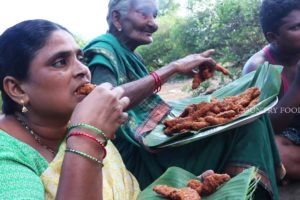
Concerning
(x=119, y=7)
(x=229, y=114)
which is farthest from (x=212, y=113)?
(x=119, y=7)

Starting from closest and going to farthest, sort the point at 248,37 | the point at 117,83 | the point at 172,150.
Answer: the point at 172,150 → the point at 117,83 → the point at 248,37

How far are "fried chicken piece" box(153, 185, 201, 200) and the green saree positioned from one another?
50 cm

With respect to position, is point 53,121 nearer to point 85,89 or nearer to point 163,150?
point 85,89

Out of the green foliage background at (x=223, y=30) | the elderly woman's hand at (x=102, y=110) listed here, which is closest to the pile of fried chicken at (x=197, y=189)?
the elderly woman's hand at (x=102, y=110)

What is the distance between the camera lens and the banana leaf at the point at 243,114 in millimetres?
1996

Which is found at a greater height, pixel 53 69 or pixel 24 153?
pixel 53 69

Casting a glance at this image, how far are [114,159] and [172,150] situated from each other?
48cm

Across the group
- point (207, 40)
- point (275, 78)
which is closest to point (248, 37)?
point (207, 40)

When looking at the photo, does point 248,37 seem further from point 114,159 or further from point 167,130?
point 114,159

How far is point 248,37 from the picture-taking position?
6.33 meters

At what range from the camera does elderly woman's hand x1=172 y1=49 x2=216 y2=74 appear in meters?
2.55

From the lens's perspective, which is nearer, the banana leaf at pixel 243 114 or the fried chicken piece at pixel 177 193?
the fried chicken piece at pixel 177 193

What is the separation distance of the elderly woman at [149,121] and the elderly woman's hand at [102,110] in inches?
34.7

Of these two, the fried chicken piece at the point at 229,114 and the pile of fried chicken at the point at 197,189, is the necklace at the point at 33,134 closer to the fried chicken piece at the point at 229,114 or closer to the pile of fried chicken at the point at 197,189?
the pile of fried chicken at the point at 197,189
